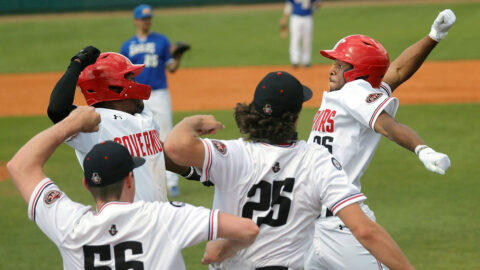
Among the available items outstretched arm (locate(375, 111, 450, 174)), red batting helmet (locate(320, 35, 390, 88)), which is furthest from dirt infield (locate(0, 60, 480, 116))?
outstretched arm (locate(375, 111, 450, 174))

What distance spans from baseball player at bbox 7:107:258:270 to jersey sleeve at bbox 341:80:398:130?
62.4 inches

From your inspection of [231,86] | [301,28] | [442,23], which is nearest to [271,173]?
[442,23]

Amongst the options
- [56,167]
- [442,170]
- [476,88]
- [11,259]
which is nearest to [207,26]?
[476,88]

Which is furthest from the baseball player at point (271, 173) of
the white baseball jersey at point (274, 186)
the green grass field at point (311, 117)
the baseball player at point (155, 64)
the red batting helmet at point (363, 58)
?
the baseball player at point (155, 64)

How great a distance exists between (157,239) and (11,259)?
4745mm

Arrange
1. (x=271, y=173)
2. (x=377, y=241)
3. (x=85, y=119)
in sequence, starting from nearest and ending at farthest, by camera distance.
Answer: (x=377, y=241), (x=85, y=119), (x=271, y=173)

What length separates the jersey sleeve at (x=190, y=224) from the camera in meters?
3.70

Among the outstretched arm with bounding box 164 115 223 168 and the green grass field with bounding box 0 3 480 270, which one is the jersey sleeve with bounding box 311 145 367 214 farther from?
the green grass field with bounding box 0 3 480 270

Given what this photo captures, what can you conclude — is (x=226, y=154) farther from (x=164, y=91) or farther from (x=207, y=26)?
(x=207, y=26)

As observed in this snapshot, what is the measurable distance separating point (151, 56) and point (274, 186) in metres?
6.91

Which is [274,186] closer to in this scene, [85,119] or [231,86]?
[85,119]

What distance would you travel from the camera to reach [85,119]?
4043mm

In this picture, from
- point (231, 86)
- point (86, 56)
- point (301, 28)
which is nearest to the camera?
point (86, 56)

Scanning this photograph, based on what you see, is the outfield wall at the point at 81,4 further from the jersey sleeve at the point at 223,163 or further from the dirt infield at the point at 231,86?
the jersey sleeve at the point at 223,163
